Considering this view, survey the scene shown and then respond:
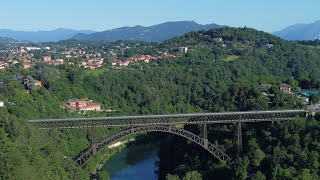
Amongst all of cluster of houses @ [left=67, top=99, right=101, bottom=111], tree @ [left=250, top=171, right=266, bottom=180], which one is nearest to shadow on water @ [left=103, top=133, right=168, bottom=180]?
cluster of houses @ [left=67, top=99, right=101, bottom=111]

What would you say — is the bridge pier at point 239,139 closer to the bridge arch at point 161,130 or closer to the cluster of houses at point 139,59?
the bridge arch at point 161,130

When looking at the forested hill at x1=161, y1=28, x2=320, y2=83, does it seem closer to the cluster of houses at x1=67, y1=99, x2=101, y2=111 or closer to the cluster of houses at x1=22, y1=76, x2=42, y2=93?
the cluster of houses at x1=67, y1=99, x2=101, y2=111

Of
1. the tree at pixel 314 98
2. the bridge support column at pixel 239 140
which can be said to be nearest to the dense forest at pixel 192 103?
the bridge support column at pixel 239 140

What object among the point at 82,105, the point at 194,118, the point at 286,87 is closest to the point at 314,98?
the point at 286,87

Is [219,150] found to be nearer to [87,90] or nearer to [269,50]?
[87,90]

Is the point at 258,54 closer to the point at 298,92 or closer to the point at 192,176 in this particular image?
the point at 298,92

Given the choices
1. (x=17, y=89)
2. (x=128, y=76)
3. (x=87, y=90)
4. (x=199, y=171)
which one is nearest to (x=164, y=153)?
(x=199, y=171)
